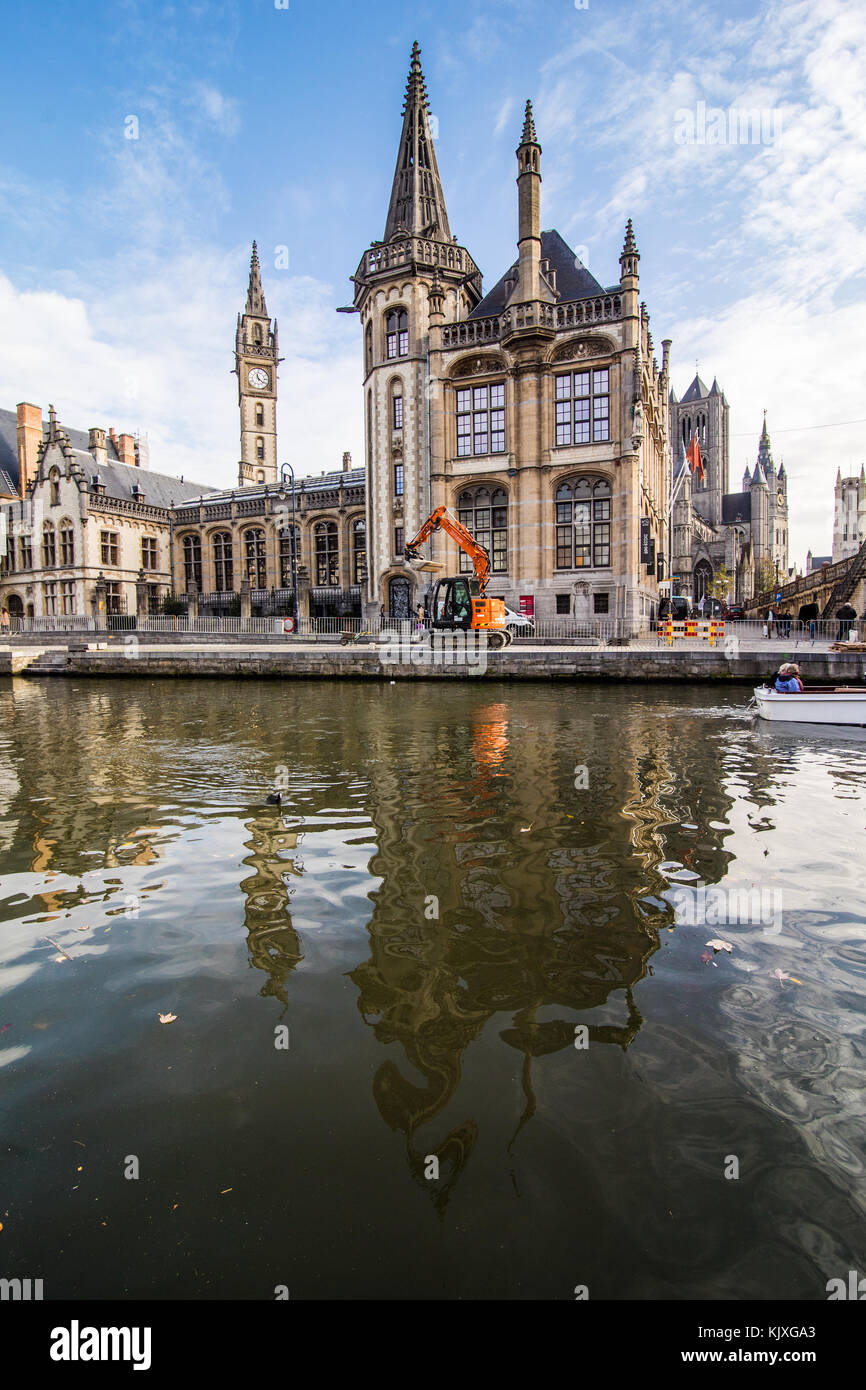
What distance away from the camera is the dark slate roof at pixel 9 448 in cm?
5494

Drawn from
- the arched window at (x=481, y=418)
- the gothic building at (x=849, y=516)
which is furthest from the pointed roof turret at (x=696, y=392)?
the arched window at (x=481, y=418)

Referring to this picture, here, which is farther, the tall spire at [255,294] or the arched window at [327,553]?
the tall spire at [255,294]

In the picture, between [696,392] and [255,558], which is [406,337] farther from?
[696,392]

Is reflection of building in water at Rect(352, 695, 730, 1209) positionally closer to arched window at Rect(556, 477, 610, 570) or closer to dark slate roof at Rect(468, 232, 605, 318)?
arched window at Rect(556, 477, 610, 570)

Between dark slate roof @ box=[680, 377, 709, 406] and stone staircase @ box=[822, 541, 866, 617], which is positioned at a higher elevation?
dark slate roof @ box=[680, 377, 709, 406]

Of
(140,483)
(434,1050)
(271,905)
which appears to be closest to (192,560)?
(140,483)

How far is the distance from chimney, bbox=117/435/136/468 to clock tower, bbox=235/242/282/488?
9385mm

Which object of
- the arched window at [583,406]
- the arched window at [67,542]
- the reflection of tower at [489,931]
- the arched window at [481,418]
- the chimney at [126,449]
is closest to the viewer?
the reflection of tower at [489,931]

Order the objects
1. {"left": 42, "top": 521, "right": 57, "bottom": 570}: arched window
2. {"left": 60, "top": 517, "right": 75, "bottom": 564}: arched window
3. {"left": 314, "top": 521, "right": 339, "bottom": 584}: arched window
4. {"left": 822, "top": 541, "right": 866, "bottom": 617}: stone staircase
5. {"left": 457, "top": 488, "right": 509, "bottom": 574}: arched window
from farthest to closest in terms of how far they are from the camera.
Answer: {"left": 42, "top": 521, "right": 57, "bottom": 570}: arched window < {"left": 60, "top": 517, "right": 75, "bottom": 564}: arched window < {"left": 314, "top": 521, "right": 339, "bottom": 584}: arched window < {"left": 457, "top": 488, "right": 509, "bottom": 574}: arched window < {"left": 822, "top": 541, "right": 866, "bottom": 617}: stone staircase

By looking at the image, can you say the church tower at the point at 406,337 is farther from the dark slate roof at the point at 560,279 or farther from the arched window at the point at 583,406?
the arched window at the point at 583,406

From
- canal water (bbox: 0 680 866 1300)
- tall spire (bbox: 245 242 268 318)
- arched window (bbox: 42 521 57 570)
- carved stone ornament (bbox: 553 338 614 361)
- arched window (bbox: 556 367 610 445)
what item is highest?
tall spire (bbox: 245 242 268 318)

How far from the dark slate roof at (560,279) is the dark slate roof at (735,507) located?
2857 inches

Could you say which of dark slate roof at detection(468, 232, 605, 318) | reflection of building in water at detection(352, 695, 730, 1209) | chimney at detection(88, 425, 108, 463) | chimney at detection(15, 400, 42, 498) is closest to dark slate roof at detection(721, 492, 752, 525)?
dark slate roof at detection(468, 232, 605, 318)

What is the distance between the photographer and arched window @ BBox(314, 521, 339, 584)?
157 ft
